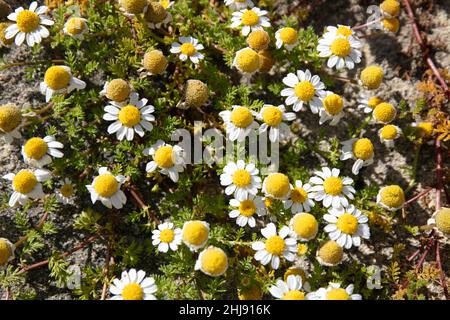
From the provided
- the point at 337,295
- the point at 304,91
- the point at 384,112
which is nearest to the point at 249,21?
the point at 304,91

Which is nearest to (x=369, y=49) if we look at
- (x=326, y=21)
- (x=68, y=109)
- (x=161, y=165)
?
(x=326, y=21)

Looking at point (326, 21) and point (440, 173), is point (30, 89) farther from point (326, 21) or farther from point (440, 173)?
point (440, 173)

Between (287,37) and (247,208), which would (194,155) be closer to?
(247,208)

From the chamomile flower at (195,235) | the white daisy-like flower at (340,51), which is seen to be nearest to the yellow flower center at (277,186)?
the chamomile flower at (195,235)

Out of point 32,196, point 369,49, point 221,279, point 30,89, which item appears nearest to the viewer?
point 32,196

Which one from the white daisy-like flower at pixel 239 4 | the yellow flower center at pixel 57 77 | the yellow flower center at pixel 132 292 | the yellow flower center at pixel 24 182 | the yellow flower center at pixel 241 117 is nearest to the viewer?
the yellow flower center at pixel 132 292

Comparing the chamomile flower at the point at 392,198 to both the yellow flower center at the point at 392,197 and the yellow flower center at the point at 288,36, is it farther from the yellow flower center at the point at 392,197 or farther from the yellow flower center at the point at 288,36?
the yellow flower center at the point at 288,36

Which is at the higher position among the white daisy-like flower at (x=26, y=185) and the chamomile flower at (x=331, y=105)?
the chamomile flower at (x=331, y=105)
